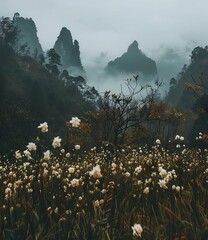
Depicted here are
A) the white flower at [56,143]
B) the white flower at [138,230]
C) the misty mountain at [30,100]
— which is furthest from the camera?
the misty mountain at [30,100]

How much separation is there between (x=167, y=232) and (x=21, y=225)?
166 centimetres

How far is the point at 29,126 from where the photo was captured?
56.8 meters

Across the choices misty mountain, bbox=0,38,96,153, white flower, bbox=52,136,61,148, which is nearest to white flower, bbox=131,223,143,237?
white flower, bbox=52,136,61,148

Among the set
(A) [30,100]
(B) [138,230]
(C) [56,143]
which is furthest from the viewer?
(A) [30,100]

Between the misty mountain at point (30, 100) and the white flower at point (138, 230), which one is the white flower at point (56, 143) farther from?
the misty mountain at point (30, 100)

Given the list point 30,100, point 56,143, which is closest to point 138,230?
point 56,143

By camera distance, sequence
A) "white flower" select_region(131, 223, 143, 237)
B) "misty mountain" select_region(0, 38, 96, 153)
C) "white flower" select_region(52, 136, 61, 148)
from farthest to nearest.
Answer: "misty mountain" select_region(0, 38, 96, 153)
"white flower" select_region(52, 136, 61, 148)
"white flower" select_region(131, 223, 143, 237)

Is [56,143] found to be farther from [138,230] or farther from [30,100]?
[30,100]

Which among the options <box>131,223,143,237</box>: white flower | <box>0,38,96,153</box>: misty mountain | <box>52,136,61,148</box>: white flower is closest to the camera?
<box>131,223,143,237</box>: white flower

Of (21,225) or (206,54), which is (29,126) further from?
(206,54)

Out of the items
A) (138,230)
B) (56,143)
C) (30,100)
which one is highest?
(30,100)

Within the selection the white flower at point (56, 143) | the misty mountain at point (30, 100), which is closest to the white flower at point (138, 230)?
the white flower at point (56, 143)

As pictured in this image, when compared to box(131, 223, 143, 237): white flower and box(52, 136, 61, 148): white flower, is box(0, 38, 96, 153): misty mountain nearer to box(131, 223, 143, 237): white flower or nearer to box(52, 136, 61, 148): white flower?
box(52, 136, 61, 148): white flower

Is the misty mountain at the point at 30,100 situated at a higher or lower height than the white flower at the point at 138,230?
higher
